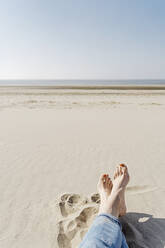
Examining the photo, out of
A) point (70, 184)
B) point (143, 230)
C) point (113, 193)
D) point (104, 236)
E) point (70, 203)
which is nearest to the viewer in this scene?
point (104, 236)

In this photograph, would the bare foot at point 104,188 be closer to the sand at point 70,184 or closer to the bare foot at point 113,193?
the bare foot at point 113,193

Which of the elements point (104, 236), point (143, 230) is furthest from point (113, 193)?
point (104, 236)

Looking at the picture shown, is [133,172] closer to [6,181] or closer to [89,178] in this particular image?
[89,178]

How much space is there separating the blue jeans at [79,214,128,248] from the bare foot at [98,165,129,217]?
0.21 m

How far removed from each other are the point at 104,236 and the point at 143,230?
0.70 m

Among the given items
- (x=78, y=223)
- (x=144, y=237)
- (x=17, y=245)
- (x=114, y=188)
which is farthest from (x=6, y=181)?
(x=144, y=237)

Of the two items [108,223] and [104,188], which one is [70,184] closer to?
[104,188]

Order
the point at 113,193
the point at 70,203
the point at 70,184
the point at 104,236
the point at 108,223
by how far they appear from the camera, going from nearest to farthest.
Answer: the point at 104,236, the point at 108,223, the point at 113,193, the point at 70,203, the point at 70,184

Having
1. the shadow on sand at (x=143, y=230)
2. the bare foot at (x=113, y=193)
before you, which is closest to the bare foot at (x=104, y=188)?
the bare foot at (x=113, y=193)

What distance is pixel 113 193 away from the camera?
1890 mm

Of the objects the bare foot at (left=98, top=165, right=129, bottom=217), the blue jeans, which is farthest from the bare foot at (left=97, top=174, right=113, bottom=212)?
the blue jeans

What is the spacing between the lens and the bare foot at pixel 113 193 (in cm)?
162

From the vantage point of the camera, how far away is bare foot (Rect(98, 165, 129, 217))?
1619mm

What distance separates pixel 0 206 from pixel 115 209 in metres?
1.34
